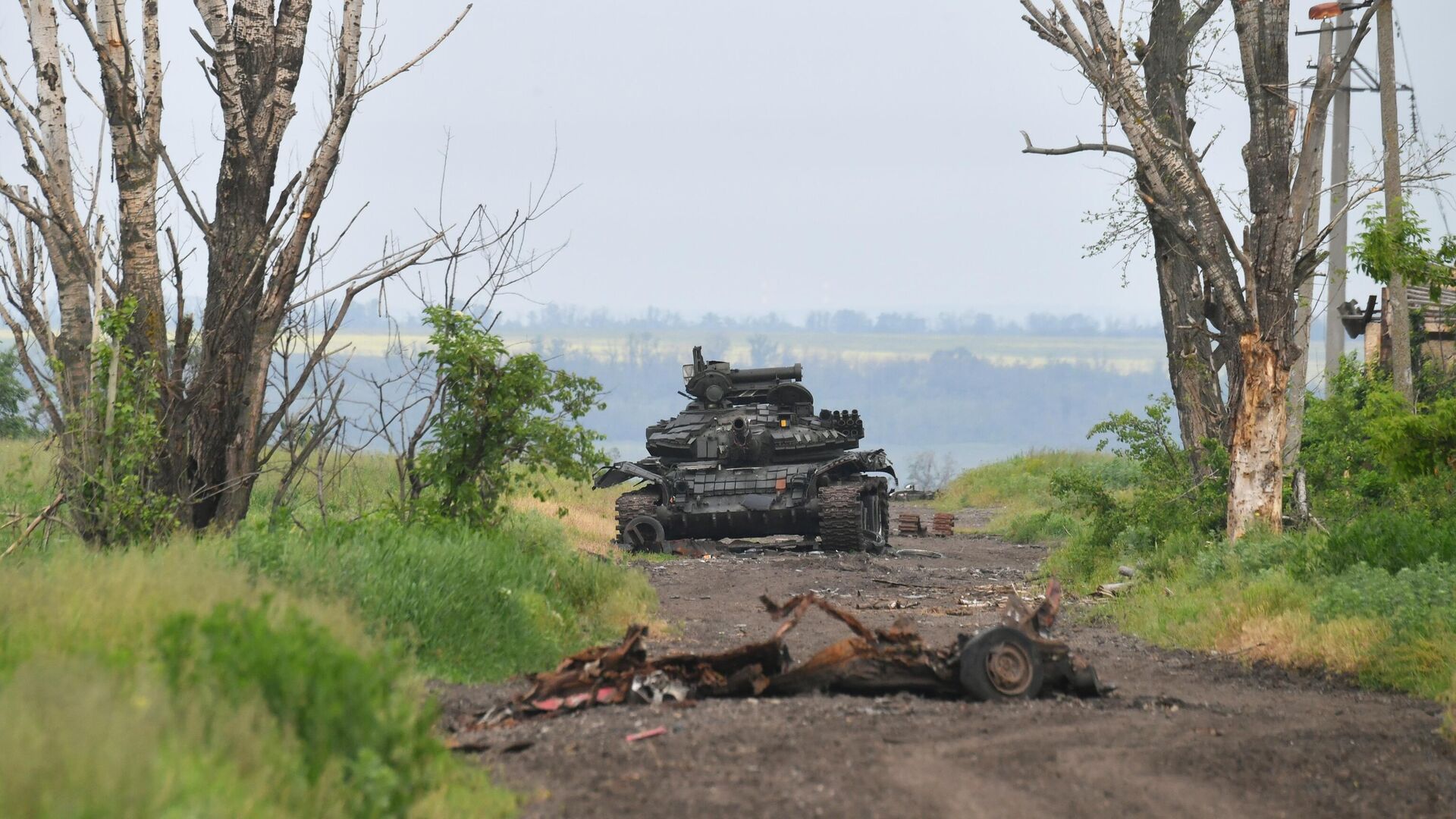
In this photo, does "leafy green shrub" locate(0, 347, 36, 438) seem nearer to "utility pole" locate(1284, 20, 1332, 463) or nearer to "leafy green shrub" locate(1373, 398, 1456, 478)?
"utility pole" locate(1284, 20, 1332, 463)

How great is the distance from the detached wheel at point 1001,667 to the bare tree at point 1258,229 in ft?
21.9

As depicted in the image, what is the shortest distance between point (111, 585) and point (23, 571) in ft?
3.72

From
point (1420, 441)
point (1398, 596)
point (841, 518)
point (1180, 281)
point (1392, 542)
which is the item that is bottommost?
point (841, 518)

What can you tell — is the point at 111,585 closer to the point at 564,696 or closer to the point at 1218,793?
the point at 564,696

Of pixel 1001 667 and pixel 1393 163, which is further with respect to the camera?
pixel 1393 163

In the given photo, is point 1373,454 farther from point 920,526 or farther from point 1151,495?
point 920,526

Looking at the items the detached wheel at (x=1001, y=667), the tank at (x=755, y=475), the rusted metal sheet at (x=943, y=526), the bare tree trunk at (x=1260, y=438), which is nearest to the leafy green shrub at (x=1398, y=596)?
the detached wheel at (x=1001, y=667)

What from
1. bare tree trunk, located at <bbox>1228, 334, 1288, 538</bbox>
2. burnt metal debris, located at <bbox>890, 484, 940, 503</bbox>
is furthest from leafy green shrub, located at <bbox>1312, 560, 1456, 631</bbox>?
burnt metal debris, located at <bbox>890, 484, 940, 503</bbox>

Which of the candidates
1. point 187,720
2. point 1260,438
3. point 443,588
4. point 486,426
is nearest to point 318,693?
point 187,720

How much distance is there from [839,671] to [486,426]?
195 inches

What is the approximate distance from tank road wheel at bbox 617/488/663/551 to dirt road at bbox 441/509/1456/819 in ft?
40.3

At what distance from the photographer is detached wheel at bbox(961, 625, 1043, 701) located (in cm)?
717

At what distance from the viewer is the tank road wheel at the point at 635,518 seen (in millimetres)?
20297

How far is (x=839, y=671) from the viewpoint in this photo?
733 cm
